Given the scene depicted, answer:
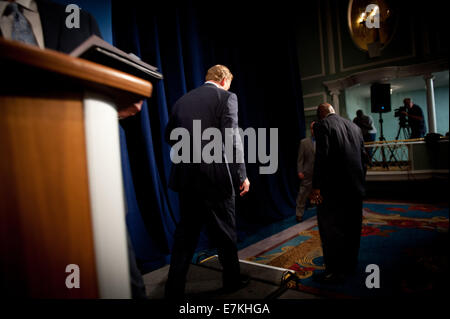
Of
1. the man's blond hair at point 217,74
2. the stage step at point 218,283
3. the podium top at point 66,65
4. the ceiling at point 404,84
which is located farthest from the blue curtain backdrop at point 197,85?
the ceiling at point 404,84

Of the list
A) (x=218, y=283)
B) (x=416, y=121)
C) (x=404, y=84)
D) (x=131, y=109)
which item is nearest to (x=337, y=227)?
(x=218, y=283)

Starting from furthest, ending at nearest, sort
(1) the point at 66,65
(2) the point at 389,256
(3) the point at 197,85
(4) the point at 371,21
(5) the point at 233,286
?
(4) the point at 371,21
(3) the point at 197,85
(2) the point at 389,256
(5) the point at 233,286
(1) the point at 66,65

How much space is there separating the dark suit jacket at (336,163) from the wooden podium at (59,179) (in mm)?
1458

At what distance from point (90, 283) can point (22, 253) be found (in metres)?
0.13

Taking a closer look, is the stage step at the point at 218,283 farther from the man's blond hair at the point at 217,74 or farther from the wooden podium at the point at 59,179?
the man's blond hair at the point at 217,74

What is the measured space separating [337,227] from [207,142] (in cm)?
104

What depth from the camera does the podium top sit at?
39cm

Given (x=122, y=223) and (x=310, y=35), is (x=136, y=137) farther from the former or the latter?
(x=310, y=35)

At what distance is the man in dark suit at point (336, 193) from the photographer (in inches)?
66.9

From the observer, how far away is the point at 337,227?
5.57 feet

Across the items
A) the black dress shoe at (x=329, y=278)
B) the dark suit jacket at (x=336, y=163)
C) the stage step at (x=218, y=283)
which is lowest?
the black dress shoe at (x=329, y=278)

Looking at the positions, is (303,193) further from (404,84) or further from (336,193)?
(404,84)
